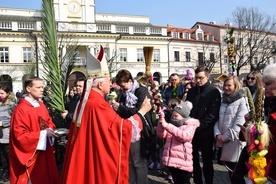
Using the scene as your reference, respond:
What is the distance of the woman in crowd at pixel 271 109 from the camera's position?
2.64 m

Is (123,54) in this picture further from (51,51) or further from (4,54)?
(51,51)

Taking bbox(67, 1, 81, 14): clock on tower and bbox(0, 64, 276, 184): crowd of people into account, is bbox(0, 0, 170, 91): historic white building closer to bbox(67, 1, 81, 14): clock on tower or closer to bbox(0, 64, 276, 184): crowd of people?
bbox(67, 1, 81, 14): clock on tower

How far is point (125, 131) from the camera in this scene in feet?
11.5

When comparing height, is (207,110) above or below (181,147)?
above

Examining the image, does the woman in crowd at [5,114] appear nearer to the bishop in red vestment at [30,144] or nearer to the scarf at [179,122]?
the bishop in red vestment at [30,144]

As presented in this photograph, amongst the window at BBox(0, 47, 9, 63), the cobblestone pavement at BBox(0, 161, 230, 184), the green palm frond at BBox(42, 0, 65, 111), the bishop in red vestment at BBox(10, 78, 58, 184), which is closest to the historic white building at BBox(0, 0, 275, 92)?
the window at BBox(0, 47, 9, 63)

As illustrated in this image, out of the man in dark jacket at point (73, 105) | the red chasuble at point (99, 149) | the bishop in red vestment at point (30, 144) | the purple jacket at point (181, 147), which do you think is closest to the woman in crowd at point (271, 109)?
the red chasuble at point (99, 149)

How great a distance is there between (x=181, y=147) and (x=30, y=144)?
2.26 metres

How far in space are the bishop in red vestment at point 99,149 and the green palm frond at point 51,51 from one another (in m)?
2.25

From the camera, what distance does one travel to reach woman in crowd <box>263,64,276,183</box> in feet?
8.66

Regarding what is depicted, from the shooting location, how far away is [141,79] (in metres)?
6.01

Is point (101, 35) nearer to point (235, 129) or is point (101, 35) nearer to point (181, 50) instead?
point (181, 50)

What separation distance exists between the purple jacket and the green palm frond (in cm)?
203

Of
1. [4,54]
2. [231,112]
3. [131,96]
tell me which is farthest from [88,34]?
[231,112]
